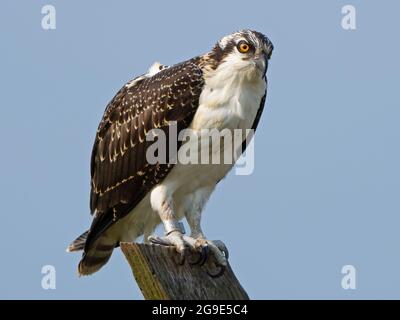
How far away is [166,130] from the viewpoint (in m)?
9.06

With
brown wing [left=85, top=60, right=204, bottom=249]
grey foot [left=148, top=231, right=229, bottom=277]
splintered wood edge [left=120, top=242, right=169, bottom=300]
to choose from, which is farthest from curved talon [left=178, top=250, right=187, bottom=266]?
brown wing [left=85, top=60, right=204, bottom=249]

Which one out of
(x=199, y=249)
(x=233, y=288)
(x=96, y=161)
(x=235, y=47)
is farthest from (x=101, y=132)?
(x=233, y=288)

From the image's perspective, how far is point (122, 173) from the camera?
961 centimetres

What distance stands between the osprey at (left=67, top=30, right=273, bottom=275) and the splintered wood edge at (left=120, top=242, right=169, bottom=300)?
1864mm

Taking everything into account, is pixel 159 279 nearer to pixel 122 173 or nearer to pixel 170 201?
pixel 170 201

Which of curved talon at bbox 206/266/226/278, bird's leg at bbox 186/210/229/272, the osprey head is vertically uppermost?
the osprey head

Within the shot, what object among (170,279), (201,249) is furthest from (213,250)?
(170,279)

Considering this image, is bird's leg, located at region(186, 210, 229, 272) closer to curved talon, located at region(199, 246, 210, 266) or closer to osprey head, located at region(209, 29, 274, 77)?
curved talon, located at region(199, 246, 210, 266)

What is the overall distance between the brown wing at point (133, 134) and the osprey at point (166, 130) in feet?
0.03

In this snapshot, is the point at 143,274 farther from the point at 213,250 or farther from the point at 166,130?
the point at 166,130

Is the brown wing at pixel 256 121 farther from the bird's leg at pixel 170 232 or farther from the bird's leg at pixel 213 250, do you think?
the bird's leg at pixel 213 250

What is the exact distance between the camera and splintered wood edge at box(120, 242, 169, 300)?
243 inches

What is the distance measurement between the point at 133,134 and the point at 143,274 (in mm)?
3487

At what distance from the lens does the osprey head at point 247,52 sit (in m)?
8.93
